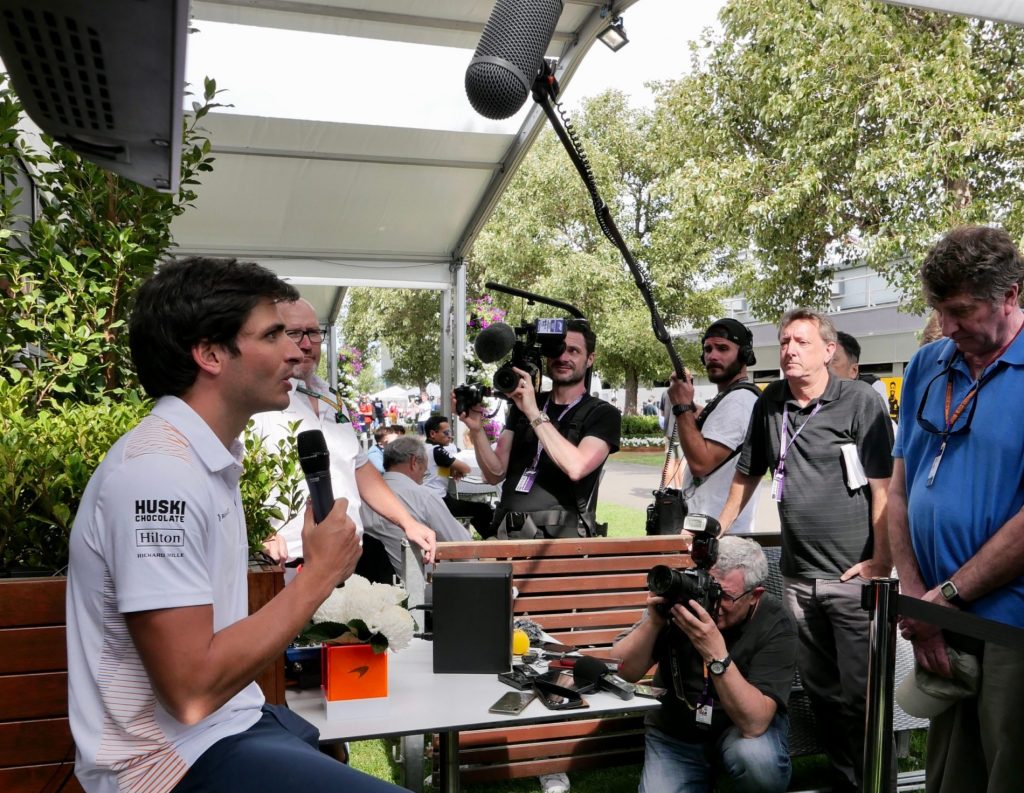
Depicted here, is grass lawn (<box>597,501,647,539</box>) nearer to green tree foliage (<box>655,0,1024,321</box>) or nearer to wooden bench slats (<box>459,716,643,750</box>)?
green tree foliage (<box>655,0,1024,321</box>)

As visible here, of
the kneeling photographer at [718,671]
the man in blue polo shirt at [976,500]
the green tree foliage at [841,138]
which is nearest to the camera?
the man in blue polo shirt at [976,500]

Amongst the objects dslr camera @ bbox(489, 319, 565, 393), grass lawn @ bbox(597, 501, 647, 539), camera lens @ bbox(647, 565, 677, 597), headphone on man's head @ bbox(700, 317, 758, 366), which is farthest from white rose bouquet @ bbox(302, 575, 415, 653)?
grass lawn @ bbox(597, 501, 647, 539)

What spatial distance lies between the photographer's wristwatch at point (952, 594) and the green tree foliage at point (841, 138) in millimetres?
9496

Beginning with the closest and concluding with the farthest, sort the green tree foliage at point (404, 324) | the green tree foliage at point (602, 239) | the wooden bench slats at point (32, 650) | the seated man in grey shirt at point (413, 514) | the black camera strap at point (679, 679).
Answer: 1. the wooden bench slats at point (32, 650)
2. the black camera strap at point (679, 679)
3. the seated man in grey shirt at point (413, 514)
4. the green tree foliage at point (602, 239)
5. the green tree foliage at point (404, 324)

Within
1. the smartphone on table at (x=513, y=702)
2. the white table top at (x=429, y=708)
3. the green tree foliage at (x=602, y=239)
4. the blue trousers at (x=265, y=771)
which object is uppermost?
the green tree foliage at (x=602, y=239)

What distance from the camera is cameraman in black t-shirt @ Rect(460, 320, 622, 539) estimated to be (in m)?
3.73

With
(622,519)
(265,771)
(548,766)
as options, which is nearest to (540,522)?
(548,766)

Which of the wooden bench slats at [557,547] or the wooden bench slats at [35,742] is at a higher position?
the wooden bench slats at [557,547]

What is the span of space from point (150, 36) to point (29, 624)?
152cm

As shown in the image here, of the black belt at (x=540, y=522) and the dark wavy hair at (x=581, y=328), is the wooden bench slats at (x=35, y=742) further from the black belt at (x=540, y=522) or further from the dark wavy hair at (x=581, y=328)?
the dark wavy hair at (x=581, y=328)

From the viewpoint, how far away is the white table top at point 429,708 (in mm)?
2203

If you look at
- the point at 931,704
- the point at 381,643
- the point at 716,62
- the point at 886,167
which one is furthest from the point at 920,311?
the point at 381,643

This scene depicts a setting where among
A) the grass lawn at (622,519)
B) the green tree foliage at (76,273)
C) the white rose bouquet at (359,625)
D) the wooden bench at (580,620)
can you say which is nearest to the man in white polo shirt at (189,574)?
the white rose bouquet at (359,625)

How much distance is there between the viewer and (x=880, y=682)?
85.0 inches
